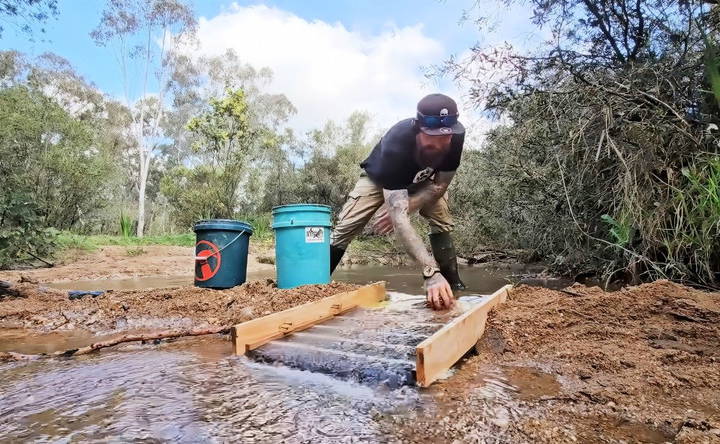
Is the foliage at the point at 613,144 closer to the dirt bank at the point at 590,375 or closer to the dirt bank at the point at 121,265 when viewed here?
the dirt bank at the point at 590,375

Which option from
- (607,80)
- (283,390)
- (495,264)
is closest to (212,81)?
(495,264)

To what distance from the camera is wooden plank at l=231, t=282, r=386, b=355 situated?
106 inches

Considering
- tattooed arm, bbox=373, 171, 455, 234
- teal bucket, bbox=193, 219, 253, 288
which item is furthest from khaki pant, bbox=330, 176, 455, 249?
teal bucket, bbox=193, 219, 253, 288

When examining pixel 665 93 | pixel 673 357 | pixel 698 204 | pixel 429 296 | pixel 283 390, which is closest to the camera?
pixel 283 390

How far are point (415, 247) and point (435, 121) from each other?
0.99 metres

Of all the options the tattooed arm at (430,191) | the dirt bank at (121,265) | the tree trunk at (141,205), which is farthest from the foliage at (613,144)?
the tree trunk at (141,205)

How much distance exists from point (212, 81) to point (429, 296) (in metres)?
27.3

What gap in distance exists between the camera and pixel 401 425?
5.49 feet

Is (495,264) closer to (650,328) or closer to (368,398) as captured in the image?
(650,328)

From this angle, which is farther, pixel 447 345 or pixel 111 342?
pixel 111 342

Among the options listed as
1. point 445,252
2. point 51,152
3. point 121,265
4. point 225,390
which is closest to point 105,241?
point 51,152

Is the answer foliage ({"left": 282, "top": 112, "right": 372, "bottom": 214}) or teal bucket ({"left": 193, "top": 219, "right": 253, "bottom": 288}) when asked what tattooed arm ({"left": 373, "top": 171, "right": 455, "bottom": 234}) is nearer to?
teal bucket ({"left": 193, "top": 219, "right": 253, "bottom": 288})

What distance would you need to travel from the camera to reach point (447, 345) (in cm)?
228

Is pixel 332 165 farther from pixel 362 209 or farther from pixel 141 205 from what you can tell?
pixel 362 209
